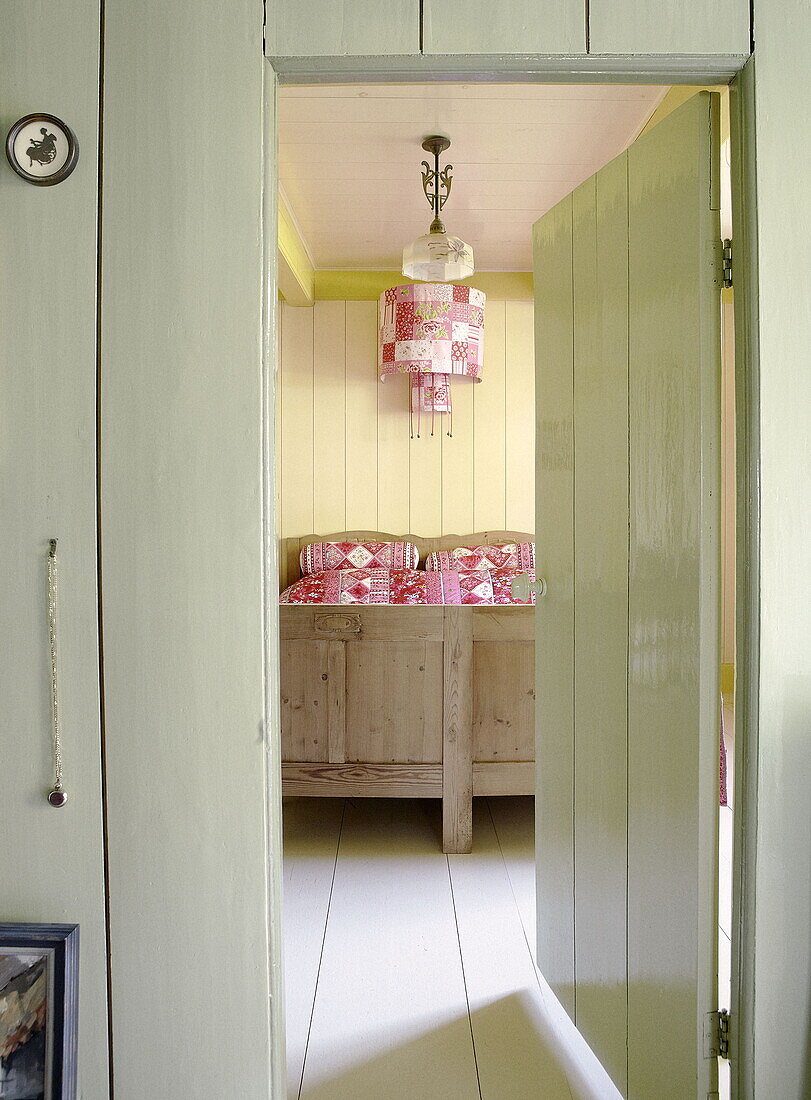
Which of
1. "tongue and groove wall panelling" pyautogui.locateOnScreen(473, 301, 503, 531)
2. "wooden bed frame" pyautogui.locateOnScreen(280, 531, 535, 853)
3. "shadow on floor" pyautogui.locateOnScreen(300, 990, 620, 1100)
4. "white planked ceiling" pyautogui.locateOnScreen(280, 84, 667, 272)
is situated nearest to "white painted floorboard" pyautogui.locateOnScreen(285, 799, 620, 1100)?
"shadow on floor" pyautogui.locateOnScreen(300, 990, 620, 1100)

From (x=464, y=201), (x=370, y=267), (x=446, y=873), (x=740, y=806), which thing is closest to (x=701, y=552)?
(x=740, y=806)

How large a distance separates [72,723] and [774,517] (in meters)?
1.26

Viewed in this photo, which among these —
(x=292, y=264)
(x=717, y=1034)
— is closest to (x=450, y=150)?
(x=292, y=264)

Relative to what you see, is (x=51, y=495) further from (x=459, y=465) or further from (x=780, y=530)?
(x=459, y=465)

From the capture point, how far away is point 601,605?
6.11ft

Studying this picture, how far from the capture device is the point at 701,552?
1528 millimetres

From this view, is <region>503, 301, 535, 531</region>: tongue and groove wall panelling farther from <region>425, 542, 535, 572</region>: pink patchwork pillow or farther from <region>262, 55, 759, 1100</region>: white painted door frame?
<region>262, 55, 759, 1100</region>: white painted door frame

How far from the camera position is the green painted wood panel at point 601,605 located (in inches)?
70.5

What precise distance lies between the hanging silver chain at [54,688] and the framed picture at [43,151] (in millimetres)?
622

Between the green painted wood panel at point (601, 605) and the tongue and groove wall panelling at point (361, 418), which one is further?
the tongue and groove wall panelling at point (361, 418)

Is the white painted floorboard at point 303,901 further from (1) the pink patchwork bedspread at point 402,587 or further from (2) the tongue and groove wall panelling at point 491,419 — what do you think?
A: (2) the tongue and groove wall panelling at point 491,419

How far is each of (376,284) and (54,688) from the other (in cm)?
391

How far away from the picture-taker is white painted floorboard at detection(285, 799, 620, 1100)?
6.20 ft

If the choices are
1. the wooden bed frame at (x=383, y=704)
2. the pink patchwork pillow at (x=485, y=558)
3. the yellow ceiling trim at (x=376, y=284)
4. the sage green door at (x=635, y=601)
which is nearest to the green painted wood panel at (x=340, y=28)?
the sage green door at (x=635, y=601)
